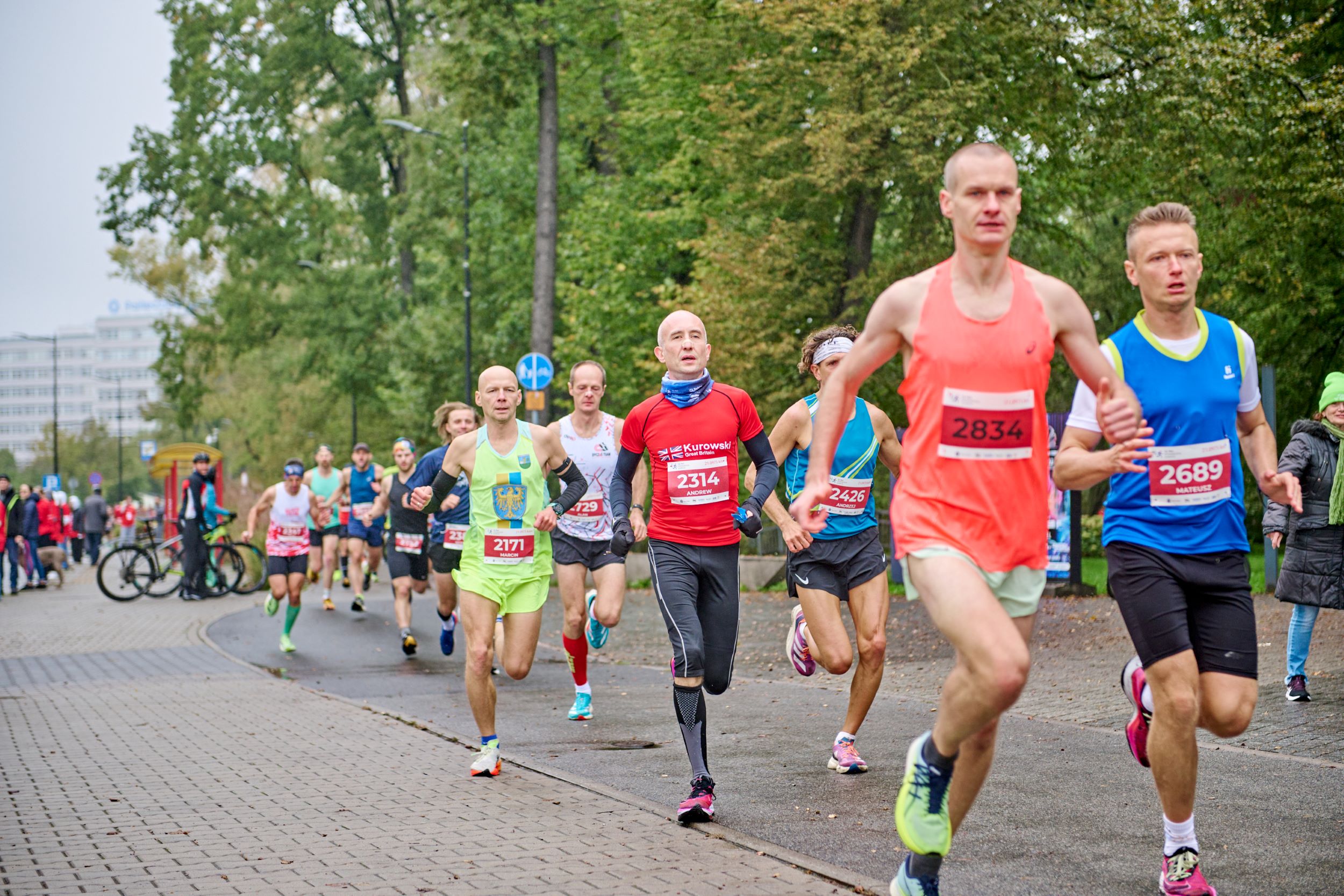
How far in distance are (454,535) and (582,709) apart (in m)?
3.50

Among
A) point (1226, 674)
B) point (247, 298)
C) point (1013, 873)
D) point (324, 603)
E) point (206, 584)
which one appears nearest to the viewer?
point (1226, 674)

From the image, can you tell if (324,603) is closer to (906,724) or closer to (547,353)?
(547,353)

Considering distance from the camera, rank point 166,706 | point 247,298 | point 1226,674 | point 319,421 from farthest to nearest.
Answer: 1. point 319,421
2. point 247,298
3. point 166,706
4. point 1226,674

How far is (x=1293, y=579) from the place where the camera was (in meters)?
9.53

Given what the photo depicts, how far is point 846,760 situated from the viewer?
7.32 metres

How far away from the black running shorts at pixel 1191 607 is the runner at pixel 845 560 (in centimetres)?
256

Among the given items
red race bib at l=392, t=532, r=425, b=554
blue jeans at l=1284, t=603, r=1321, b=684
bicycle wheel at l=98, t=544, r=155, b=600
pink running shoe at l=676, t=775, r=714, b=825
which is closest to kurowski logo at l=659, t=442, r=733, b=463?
pink running shoe at l=676, t=775, r=714, b=825

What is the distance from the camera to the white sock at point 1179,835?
15.7 feet

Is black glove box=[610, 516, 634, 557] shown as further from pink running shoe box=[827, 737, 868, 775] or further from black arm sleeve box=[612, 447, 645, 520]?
pink running shoe box=[827, 737, 868, 775]

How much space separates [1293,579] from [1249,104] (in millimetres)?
9313

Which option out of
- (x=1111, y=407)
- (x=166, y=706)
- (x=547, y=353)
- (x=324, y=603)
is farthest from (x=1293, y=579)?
(x=547, y=353)

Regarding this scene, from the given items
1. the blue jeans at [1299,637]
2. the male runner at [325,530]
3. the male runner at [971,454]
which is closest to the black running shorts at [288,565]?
the male runner at [325,530]

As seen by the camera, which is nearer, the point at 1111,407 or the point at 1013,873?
the point at 1111,407

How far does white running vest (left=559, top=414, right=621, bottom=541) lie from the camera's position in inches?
389
